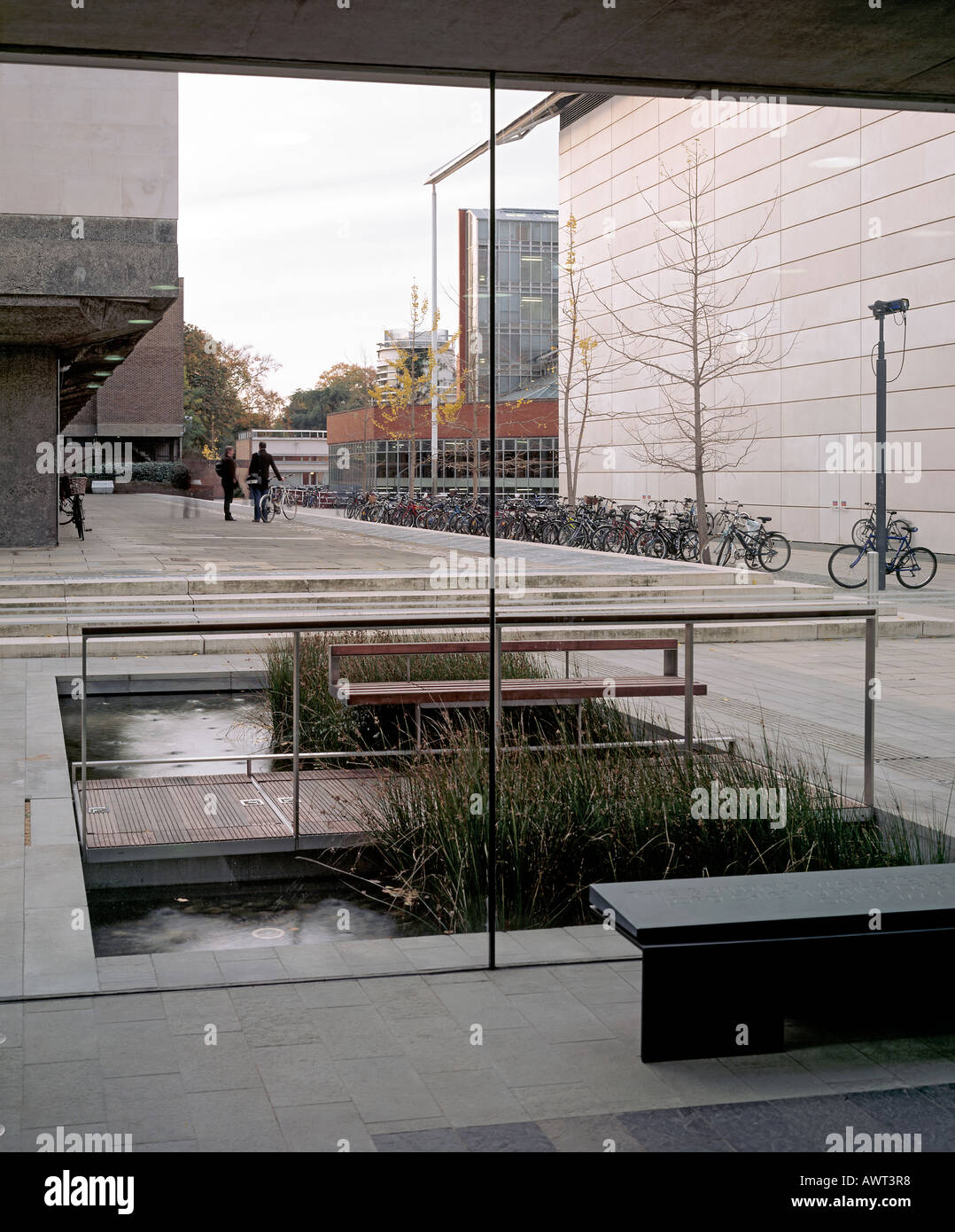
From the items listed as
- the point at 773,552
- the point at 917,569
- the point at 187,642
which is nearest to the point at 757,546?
the point at 773,552

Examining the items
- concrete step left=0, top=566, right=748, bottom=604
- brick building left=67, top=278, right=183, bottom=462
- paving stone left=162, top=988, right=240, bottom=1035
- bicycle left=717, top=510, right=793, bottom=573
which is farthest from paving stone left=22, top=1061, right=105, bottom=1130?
brick building left=67, top=278, right=183, bottom=462

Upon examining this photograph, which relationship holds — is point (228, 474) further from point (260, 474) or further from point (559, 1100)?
point (559, 1100)

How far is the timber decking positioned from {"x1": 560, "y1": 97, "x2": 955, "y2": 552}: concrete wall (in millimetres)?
13433

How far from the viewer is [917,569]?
1730 centimetres

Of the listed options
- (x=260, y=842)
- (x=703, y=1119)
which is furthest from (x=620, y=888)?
(x=260, y=842)

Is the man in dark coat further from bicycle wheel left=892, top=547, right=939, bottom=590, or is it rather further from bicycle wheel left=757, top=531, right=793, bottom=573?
bicycle wheel left=892, top=547, right=939, bottom=590

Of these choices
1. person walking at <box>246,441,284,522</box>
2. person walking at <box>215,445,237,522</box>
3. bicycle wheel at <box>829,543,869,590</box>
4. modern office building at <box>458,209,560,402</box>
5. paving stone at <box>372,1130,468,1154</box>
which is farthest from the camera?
person walking at <box>215,445,237,522</box>

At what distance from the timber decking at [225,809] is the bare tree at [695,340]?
1349 cm

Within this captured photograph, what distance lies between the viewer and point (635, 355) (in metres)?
22.7

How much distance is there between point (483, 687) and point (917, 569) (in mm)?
11580

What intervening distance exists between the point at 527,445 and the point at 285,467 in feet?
111

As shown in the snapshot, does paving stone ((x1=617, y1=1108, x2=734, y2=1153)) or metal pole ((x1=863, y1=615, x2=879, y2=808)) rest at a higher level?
metal pole ((x1=863, y1=615, x2=879, y2=808))

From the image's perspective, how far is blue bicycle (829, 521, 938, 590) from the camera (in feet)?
55.3
